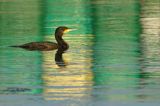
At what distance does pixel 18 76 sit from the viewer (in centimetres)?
1709

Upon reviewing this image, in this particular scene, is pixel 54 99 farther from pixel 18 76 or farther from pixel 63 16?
pixel 63 16

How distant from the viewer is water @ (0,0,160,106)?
47.3 ft

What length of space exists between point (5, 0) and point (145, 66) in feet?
91.9

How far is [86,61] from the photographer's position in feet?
64.2

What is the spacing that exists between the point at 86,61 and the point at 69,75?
7.92 ft

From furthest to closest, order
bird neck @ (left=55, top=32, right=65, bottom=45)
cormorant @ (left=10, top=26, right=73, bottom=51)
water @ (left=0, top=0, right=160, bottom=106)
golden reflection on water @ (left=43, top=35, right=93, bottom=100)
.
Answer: bird neck @ (left=55, top=32, right=65, bottom=45)
cormorant @ (left=10, top=26, right=73, bottom=51)
golden reflection on water @ (left=43, top=35, right=93, bottom=100)
water @ (left=0, top=0, right=160, bottom=106)

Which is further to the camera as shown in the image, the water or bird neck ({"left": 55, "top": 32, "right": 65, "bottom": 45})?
bird neck ({"left": 55, "top": 32, "right": 65, "bottom": 45})

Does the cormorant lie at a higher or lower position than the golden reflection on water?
lower

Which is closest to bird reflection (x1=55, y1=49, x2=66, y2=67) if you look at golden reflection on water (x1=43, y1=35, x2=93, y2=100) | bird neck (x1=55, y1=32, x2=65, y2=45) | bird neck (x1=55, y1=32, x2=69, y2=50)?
golden reflection on water (x1=43, y1=35, x2=93, y2=100)

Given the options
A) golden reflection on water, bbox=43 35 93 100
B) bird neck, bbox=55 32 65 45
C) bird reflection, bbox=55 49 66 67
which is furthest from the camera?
bird neck, bbox=55 32 65 45

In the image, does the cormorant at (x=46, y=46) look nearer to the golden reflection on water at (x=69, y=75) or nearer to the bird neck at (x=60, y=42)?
the bird neck at (x=60, y=42)

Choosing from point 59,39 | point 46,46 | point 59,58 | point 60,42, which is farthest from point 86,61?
point 59,39

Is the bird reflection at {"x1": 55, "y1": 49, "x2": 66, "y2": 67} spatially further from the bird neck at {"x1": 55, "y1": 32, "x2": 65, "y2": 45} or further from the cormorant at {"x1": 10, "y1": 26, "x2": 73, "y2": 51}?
the bird neck at {"x1": 55, "y1": 32, "x2": 65, "y2": 45}

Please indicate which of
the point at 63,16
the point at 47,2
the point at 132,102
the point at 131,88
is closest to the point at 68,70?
the point at 131,88
